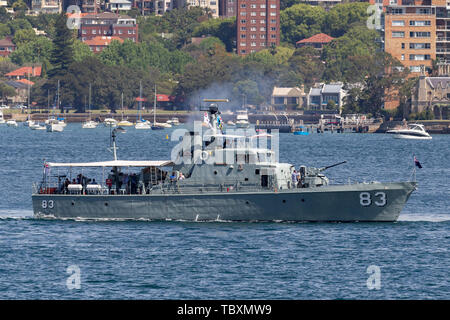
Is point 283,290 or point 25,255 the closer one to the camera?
point 283,290

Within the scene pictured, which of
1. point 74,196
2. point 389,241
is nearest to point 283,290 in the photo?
point 389,241

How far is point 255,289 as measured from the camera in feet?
141

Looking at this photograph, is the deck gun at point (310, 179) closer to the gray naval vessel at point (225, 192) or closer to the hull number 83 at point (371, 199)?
the gray naval vessel at point (225, 192)

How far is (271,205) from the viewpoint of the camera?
5666 cm

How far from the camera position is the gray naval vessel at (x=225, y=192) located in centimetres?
5625

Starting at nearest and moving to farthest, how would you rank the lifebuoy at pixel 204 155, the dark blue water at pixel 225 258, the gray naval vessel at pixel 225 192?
the dark blue water at pixel 225 258
the gray naval vessel at pixel 225 192
the lifebuoy at pixel 204 155

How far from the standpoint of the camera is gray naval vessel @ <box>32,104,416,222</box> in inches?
2215

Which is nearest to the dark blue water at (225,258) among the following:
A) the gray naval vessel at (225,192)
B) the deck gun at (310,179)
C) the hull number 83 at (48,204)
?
the gray naval vessel at (225,192)

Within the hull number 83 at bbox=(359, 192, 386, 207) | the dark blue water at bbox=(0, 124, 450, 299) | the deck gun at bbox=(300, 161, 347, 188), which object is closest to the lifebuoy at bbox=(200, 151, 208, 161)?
the dark blue water at bbox=(0, 124, 450, 299)

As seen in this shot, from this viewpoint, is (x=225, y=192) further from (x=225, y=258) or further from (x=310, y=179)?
(x=225, y=258)

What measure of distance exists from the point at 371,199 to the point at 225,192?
328 inches

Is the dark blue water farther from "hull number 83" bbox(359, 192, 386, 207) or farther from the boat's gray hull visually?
"hull number 83" bbox(359, 192, 386, 207)

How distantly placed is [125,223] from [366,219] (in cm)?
1423
